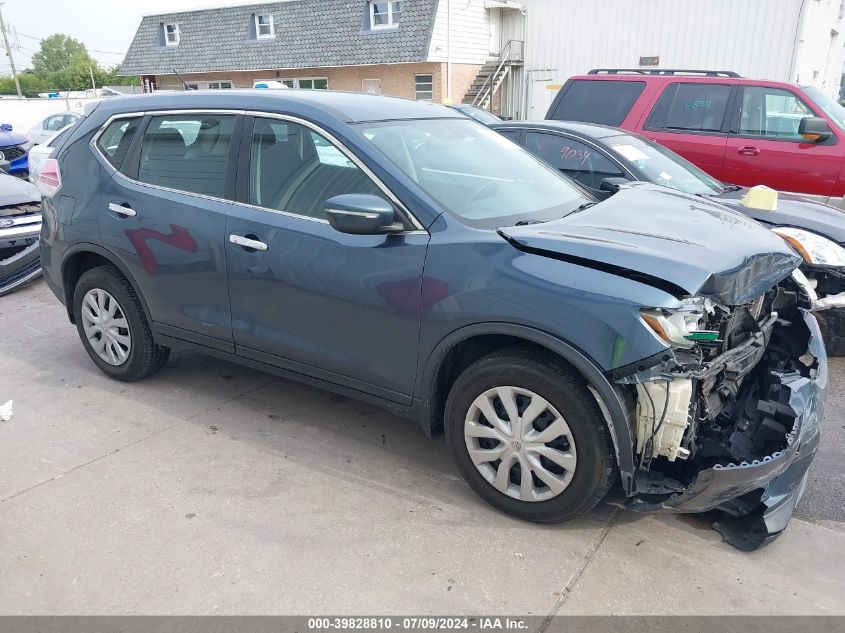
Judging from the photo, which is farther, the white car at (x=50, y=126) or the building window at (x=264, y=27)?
the building window at (x=264, y=27)

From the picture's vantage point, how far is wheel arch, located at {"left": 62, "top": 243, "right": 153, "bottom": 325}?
13.7 feet

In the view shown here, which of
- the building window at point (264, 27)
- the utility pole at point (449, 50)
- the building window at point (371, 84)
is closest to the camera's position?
the utility pole at point (449, 50)

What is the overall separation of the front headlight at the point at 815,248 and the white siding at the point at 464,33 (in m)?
19.5

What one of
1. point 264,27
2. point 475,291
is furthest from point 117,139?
point 264,27

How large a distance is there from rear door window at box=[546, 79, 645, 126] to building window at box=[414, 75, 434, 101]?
16456mm

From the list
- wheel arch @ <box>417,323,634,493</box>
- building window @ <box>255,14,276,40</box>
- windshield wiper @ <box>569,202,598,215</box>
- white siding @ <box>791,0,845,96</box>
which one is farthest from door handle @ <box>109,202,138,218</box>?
building window @ <box>255,14,276,40</box>

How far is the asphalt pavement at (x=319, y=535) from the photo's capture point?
2.62m

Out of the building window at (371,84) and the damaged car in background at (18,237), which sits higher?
the building window at (371,84)

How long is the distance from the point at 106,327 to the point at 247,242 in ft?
5.03

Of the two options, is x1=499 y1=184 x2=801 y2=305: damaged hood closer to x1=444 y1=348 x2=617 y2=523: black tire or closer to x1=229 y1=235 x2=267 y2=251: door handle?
x1=444 y1=348 x2=617 y2=523: black tire

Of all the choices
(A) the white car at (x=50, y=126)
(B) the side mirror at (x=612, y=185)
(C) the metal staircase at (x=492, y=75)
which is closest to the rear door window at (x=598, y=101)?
(B) the side mirror at (x=612, y=185)

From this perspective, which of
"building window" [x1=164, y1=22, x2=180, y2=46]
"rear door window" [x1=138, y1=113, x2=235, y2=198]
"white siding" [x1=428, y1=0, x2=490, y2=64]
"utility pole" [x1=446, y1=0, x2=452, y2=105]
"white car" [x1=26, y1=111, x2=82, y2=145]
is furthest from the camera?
"building window" [x1=164, y1=22, x2=180, y2=46]

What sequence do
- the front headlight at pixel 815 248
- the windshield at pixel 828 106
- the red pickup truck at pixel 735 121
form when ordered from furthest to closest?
1. the windshield at pixel 828 106
2. the red pickup truck at pixel 735 121
3. the front headlight at pixel 815 248

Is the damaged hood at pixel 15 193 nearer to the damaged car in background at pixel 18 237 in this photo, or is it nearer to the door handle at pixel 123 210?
the damaged car in background at pixel 18 237
